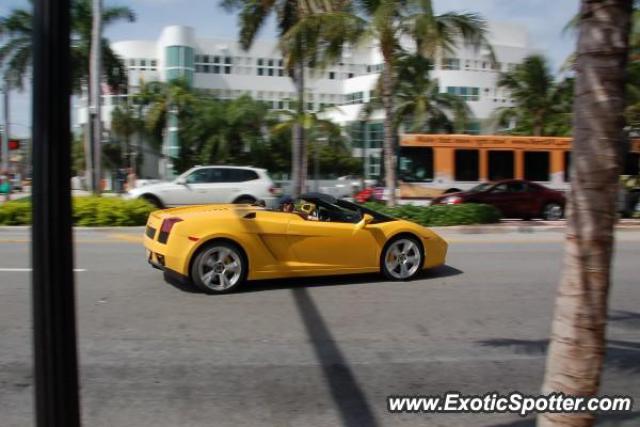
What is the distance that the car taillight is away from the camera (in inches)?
311

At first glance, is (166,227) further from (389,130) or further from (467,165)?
(467,165)

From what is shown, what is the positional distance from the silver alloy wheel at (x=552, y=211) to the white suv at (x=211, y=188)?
8.30 m

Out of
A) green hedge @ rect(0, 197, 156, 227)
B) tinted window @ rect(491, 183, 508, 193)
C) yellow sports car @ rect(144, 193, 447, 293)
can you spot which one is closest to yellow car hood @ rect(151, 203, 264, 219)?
yellow sports car @ rect(144, 193, 447, 293)

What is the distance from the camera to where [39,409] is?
2.69 m

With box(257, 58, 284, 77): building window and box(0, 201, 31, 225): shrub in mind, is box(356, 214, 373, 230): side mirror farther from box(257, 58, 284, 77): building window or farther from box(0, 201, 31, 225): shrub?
box(257, 58, 284, 77): building window

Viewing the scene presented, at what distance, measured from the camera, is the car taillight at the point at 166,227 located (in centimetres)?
791

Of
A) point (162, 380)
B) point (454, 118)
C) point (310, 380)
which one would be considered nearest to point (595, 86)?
point (310, 380)

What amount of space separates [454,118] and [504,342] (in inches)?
1230

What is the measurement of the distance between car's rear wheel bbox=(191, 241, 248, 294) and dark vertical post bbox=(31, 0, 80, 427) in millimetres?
5112

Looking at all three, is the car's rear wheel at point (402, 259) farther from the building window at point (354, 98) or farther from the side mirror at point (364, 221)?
the building window at point (354, 98)

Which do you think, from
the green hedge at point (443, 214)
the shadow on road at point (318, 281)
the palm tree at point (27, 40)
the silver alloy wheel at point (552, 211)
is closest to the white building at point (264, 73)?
the palm tree at point (27, 40)

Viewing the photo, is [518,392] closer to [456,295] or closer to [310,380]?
[310,380]

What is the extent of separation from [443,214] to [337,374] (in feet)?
37.0

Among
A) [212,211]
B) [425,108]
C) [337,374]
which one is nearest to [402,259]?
[212,211]
